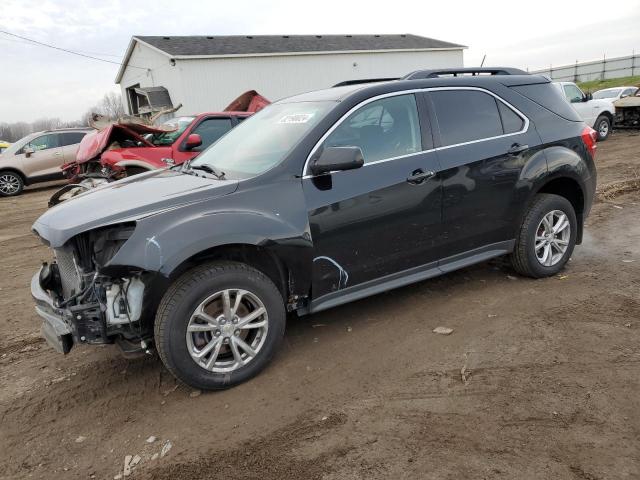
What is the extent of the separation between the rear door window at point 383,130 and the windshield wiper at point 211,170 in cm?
79

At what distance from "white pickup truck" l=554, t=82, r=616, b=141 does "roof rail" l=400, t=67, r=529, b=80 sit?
12.1 metres

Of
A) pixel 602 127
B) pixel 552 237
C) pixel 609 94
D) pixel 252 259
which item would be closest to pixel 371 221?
pixel 252 259

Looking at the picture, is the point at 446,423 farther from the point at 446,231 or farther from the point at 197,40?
the point at 197,40

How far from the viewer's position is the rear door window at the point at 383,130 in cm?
382

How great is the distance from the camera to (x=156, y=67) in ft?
90.0

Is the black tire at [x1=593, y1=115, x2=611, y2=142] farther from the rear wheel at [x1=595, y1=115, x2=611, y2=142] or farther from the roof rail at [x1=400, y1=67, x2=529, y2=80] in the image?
the roof rail at [x1=400, y1=67, x2=529, y2=80]

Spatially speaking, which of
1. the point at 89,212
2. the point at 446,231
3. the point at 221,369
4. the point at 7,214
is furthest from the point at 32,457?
the point at 7,214

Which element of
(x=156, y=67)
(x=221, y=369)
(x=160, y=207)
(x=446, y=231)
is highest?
(x=156, y=67)

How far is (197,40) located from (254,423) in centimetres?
2840

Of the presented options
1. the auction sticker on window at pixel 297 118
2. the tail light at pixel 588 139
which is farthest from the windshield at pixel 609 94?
the auction sticker on window at pixel 297 118

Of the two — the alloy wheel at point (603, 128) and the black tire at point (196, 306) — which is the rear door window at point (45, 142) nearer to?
the black tire at point (196, 306)

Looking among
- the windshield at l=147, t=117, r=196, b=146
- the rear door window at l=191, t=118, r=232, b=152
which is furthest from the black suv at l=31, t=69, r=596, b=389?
the windshield at l=147, t=117, r=196, b=146

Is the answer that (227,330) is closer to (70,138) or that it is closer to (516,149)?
(516,149)

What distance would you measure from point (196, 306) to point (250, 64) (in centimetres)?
2582
